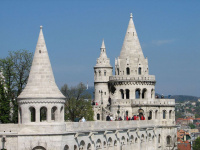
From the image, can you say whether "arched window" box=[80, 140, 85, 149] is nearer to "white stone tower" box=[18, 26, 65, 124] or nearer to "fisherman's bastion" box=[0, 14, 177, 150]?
"fisherman's bastion" box=[0, 14, 177, 150]

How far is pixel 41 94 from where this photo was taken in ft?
164

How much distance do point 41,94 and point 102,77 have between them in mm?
44546

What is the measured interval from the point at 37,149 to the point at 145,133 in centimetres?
3018

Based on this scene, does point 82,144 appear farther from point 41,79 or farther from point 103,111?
point 103,111

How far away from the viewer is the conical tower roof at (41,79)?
50125 millimetres

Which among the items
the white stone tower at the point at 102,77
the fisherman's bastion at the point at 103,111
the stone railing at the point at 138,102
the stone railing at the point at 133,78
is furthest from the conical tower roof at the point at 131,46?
the stone railing at the point at 138,102

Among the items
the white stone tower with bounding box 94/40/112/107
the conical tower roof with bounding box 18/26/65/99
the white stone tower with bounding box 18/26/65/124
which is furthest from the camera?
the white stone tower with bounding box 94/40/112/107

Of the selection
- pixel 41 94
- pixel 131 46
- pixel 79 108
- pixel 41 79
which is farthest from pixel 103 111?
pixel 41 94

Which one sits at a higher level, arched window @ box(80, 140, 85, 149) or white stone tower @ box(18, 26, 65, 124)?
white stone tower @ box(18, 26, 65, 124)

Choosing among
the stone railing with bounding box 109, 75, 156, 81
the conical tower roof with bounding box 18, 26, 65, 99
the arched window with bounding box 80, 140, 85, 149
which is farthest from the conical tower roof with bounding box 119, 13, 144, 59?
the conical tower roof with bounding box 18, 26, 65, 99

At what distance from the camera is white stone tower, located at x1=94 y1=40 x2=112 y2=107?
9429 cm

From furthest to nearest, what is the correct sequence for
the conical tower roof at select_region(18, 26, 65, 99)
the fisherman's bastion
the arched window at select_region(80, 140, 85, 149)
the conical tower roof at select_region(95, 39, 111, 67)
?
1. the conical tower roof at select_region(95, 39, 111, 67)
2. the arched window at select_region(80, 140, 85, 149)
3. the conical tower roof at select_region(18, 26, 65, 99)
4. the fisherman's bastion

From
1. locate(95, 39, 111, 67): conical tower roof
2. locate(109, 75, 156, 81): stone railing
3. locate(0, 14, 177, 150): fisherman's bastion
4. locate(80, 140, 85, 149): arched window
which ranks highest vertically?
locate(95, 39, 111, 67): conical tower roof

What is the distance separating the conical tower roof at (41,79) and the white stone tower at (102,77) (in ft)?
140
